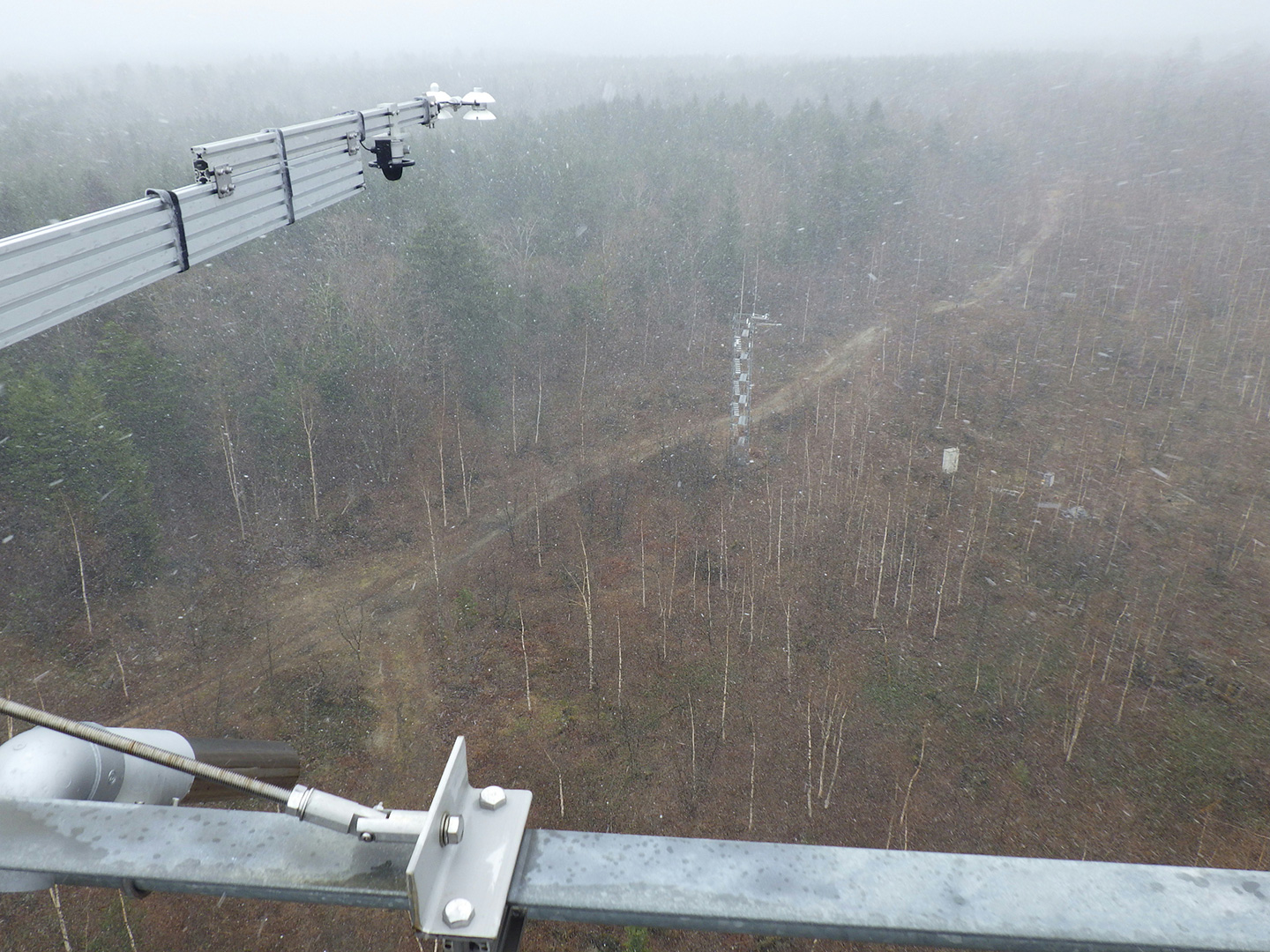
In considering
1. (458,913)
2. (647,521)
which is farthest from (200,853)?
(647,521)

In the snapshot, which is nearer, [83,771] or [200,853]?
[200,853]

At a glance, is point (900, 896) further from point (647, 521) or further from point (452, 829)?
point (647, 521)

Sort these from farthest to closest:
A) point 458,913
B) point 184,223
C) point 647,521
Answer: point 647,521 → point 184,223 → point 458,913

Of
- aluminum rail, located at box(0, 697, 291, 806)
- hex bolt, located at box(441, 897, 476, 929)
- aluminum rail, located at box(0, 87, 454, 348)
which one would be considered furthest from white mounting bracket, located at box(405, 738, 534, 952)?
aluminum rail, located at box(0, 87, 454, 348)

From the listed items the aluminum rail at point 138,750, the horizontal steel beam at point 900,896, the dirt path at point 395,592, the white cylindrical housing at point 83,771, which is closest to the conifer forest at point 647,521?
the dirt path at point 395,592

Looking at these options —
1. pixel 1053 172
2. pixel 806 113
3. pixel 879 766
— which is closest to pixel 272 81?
pixel 806 113
